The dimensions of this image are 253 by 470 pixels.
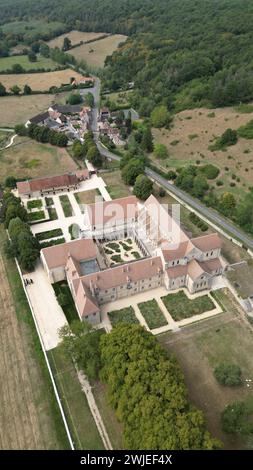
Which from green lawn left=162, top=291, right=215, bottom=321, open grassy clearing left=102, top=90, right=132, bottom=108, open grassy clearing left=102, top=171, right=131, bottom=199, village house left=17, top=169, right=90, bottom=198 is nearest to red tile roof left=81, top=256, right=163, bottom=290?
green lawn left=162, top=291, right=215, bottom=321

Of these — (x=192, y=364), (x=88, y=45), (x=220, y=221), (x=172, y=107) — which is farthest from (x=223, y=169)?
(x=88, y=45)

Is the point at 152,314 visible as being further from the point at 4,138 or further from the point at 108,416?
the point at 4,138

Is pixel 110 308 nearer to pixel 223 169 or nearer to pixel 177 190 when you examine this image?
pixel 177 190

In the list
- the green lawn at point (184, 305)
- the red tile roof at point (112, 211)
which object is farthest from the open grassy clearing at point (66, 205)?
the green lawn at point (184, 305)

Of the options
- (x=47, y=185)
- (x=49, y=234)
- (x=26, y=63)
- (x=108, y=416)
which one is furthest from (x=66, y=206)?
(x=26, y=63)

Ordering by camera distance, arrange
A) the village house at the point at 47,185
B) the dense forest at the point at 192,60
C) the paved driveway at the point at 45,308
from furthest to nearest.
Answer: the dense forest at the point at 192,60
the village house at the point at 47,185
the paved driveway at the point at 45,308

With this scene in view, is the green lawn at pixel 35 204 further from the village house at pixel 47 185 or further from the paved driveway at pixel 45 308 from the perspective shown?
the paved driveway at pixel 45 308
